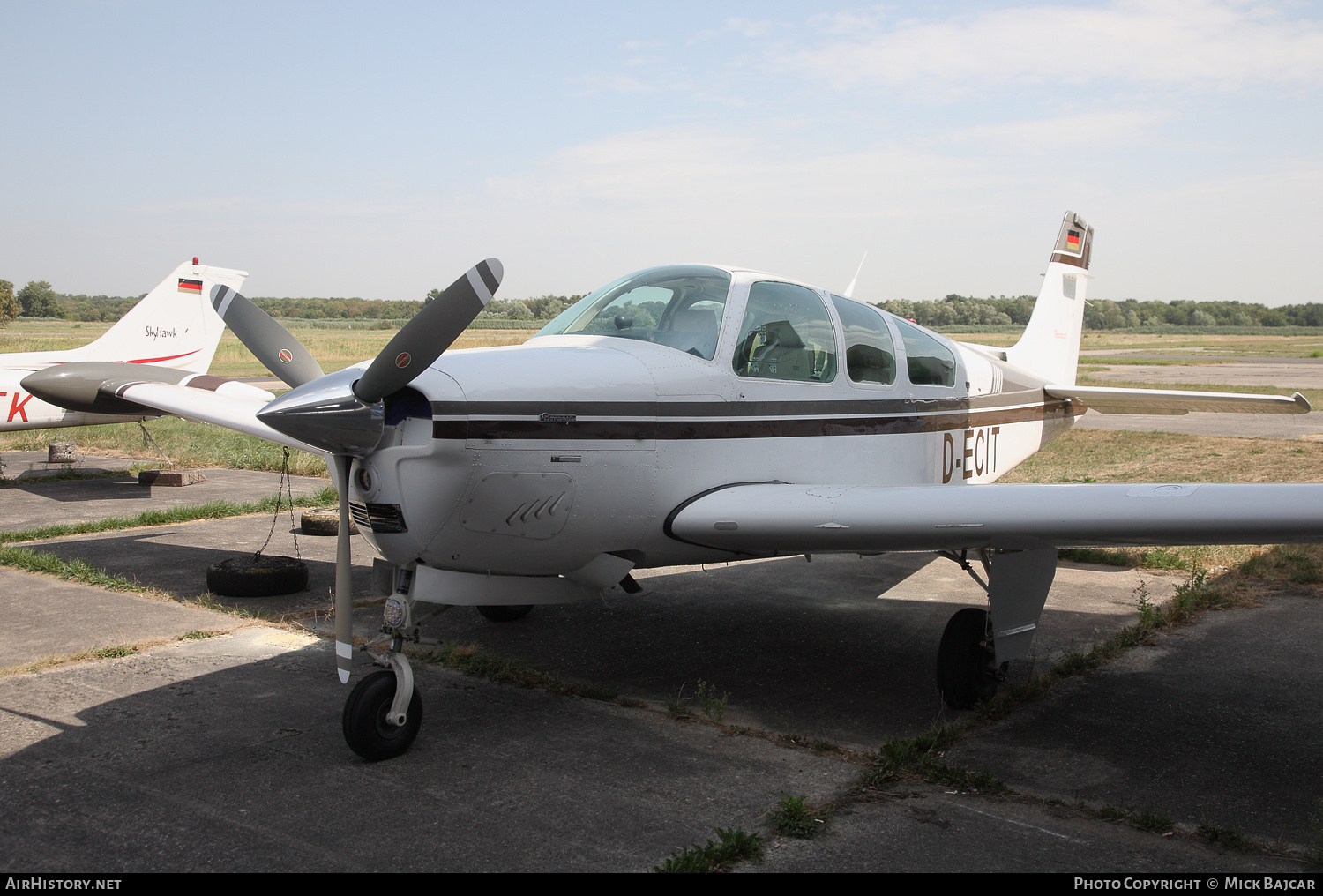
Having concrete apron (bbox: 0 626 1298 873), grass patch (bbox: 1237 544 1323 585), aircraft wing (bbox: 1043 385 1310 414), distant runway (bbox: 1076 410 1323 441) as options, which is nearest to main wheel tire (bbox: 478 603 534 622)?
concrete apron (bbox: 0 626 1298 873)

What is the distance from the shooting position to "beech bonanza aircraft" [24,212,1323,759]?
13.0ft

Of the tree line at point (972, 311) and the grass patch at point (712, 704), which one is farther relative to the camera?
the tree line at point (972, 311)

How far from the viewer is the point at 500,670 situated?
551 centimetres

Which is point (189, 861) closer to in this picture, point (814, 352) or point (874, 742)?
point (874, 742)

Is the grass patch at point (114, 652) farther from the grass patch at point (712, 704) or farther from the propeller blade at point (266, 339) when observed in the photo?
the grass patch at point (712, 704)

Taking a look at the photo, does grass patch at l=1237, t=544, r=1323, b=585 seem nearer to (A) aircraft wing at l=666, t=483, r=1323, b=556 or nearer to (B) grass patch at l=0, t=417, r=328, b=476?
(A) aircraft wing at l=666, t=483, r=1323, b=556

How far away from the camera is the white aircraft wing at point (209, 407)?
7316mm

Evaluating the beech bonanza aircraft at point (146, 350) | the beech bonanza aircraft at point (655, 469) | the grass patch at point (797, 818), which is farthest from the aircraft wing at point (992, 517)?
the beech bonanza aircraft at point (146, 350)

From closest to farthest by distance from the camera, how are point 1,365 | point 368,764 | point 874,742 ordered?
point 368,764
point 874,742
point 1,365

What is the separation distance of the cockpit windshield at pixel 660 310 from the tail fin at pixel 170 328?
1135cm

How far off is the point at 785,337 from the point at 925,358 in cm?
152

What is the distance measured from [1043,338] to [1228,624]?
349 cm

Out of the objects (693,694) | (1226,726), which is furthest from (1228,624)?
(693,694)

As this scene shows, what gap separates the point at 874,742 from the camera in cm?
454
